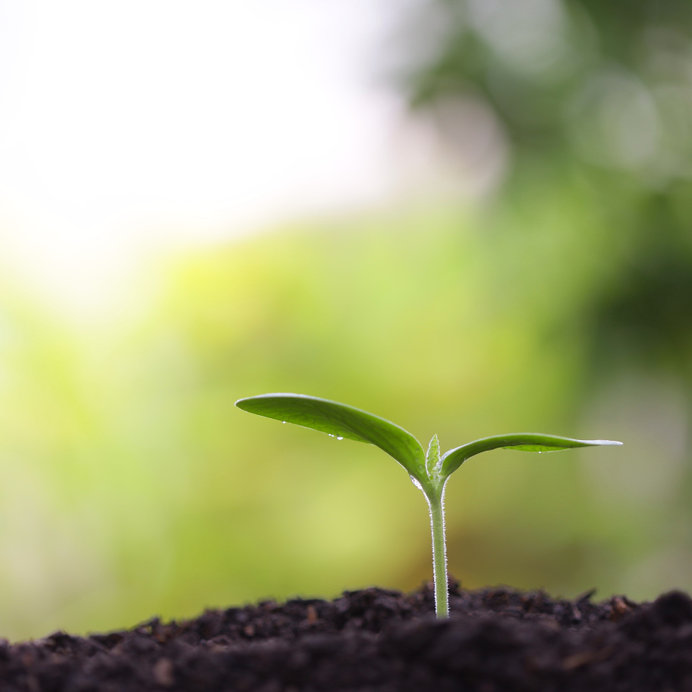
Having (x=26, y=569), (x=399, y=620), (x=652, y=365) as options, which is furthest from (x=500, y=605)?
(x=26, y=569)

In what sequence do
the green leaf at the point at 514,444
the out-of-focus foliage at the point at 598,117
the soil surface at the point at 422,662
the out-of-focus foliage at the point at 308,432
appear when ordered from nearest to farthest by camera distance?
the soil surface at the point at 422,662, the green leaf at the point at 514,444, the out-of-focus foliage at the point at 598,117, the out-of-focus foliage at the point at 308,432

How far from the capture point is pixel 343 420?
27.0 inches

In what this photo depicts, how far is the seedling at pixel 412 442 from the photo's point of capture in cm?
66

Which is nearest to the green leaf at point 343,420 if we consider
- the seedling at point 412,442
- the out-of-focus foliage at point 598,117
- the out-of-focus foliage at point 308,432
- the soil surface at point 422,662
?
the seedling at point 412,442

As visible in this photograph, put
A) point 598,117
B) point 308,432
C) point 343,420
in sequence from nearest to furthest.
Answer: point 343,420, point 598,117, point 308,432

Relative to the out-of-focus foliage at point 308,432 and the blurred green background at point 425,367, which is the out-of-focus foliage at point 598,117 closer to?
the blurred green background at point 425,367

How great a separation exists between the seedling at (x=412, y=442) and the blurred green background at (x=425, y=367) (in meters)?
2.50

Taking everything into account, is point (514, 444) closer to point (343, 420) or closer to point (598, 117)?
point (343, 420)

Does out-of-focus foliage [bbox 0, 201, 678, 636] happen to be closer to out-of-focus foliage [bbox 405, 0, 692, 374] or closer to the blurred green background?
the blurred green background

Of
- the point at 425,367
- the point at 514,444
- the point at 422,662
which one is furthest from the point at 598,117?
the point at 422,662

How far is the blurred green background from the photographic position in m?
3.01

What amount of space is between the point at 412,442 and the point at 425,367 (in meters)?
3.16

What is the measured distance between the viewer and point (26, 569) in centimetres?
325

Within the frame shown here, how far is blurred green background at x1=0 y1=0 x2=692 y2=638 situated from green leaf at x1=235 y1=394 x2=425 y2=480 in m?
2.50
